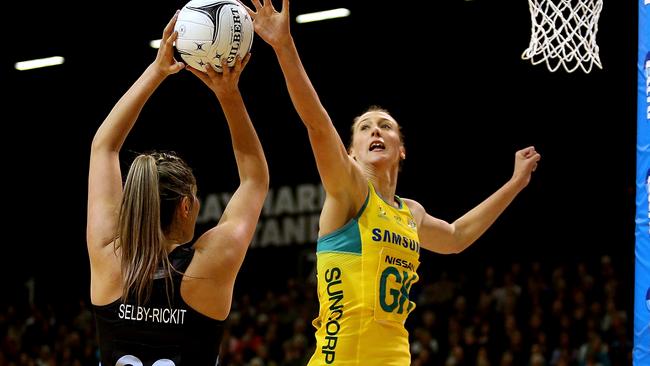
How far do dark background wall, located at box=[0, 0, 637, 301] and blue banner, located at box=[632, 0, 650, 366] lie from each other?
958 centimetres

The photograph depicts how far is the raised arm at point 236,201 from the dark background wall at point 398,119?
11.1 metres

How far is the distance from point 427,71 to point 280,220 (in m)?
4.24

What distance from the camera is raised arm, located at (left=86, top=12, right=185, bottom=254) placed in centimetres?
336

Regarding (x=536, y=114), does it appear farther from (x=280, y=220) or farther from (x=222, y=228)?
(x=222, y=228)

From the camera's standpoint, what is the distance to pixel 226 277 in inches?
127

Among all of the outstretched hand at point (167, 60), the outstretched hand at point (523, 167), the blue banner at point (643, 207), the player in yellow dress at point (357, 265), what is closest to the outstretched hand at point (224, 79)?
the outstretched hand at point (167, 60)

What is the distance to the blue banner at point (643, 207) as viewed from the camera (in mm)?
5160

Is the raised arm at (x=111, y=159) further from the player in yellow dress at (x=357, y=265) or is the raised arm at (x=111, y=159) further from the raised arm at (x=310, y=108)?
the player in yellow dress at (x=357, y=265)

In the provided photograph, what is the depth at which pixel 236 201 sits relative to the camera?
3.44 meters

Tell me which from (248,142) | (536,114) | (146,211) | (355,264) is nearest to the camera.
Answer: (146,211)

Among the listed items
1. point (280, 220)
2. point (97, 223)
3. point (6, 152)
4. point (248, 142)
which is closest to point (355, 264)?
point (248, 142)

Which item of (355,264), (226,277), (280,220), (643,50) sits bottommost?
(226,277)

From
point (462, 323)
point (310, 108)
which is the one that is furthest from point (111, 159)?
point (462, 323)

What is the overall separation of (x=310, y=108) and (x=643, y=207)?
201cm
